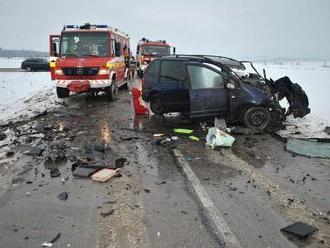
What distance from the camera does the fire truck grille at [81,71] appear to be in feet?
50.4

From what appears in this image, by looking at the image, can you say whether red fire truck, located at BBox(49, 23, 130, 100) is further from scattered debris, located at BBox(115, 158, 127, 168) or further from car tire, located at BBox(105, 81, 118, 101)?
scattered debris, located at BBox(115, 158, 127, 168)

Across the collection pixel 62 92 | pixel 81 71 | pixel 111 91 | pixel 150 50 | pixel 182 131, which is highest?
pixel 150 50

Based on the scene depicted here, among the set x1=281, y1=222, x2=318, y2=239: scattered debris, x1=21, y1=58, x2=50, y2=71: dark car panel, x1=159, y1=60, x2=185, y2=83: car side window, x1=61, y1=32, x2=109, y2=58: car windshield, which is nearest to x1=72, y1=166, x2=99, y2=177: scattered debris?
x1=281, y1=222, x2=318, y2=239: scattered debris

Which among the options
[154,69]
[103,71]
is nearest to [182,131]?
[154,69]

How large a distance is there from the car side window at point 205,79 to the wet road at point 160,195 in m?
1.64

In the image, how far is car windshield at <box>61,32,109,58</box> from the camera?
51.0 feet

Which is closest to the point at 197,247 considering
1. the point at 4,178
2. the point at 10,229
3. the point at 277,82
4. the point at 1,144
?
the point at 10,229

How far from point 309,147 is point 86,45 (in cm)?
981

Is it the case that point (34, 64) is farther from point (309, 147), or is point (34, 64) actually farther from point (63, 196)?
point (63, 196)

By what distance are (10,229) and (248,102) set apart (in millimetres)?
7172

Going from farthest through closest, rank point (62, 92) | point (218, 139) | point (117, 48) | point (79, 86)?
1. point (62, 92)
2. point (117, 48)
3. point (79, 86)
4. point (218, 139)

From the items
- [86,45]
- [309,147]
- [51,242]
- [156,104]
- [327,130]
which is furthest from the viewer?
[86,45]

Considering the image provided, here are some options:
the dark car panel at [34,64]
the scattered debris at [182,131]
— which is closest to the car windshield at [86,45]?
the scattered debris at [182,131]

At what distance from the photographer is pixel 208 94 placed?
34.5 ft
